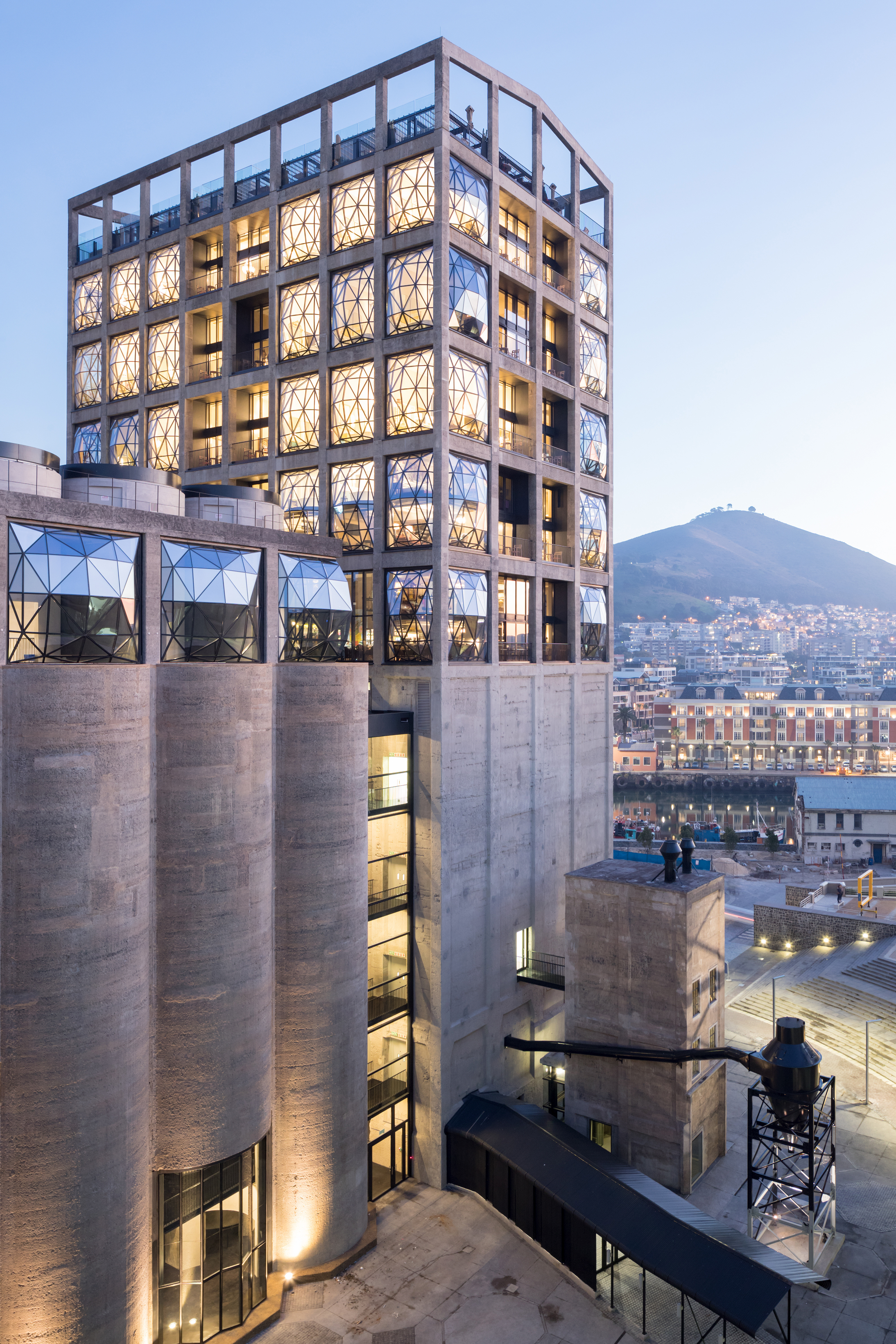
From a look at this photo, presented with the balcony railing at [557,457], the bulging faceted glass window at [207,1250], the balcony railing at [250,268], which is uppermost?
the balcony railing at [250,268]

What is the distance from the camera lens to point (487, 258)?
35.1m

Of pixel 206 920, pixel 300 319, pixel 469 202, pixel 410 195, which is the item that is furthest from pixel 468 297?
pixel 206 920

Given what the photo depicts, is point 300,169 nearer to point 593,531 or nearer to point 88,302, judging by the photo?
point 88,302

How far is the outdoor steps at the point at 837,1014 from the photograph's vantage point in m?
43.6

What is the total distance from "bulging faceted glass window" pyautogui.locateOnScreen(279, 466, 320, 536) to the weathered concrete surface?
59.4 ft

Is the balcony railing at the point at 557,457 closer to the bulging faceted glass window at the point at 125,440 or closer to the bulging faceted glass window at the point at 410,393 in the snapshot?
the bulging faceted glass window at the point at 410,393

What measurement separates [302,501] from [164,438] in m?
10.2

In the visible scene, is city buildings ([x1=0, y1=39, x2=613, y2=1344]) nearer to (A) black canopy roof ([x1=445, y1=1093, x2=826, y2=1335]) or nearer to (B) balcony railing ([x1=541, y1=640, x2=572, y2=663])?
(B) balcony railing ([x1=541, y1=640, x2=572, y2=663])

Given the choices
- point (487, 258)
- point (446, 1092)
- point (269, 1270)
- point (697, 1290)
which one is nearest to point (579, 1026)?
point (446, 1092)

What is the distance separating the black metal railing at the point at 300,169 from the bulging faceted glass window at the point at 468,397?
11.1 m

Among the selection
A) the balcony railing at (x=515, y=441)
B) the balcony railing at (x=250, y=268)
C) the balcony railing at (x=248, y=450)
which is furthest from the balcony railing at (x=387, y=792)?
the balcony railing at (x=250, y=268)

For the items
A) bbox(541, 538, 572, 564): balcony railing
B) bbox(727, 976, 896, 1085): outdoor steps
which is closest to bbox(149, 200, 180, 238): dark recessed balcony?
bbox(541, 538, 572, 564): balcony railing

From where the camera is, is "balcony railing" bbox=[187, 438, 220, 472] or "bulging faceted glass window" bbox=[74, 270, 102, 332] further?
"bulging faceted glass window" bbox=[74, 270, 102, 332]

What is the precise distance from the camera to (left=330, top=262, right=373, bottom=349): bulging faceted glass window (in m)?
35.2
